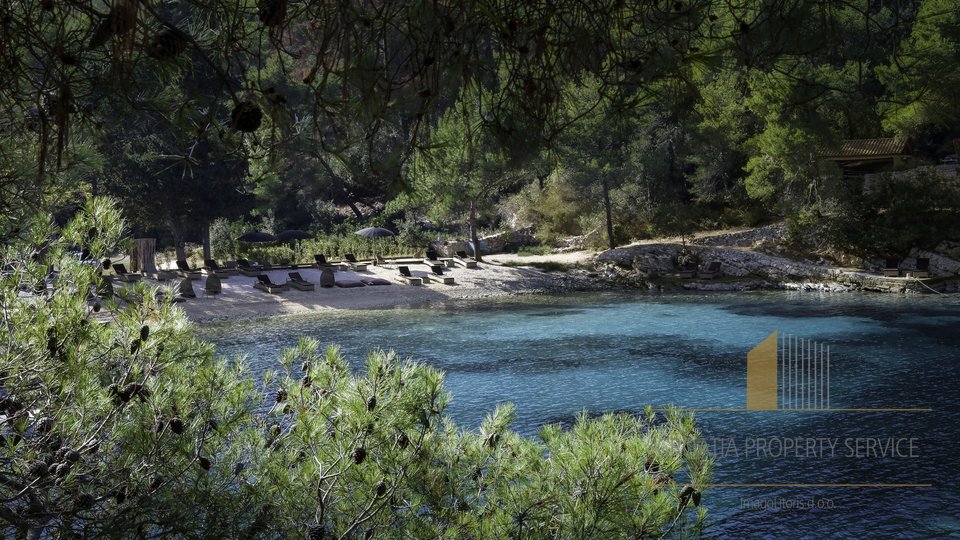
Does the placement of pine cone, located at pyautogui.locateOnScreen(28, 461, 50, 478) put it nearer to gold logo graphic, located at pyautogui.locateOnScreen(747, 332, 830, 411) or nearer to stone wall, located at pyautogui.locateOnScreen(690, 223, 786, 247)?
gold logo graphic, located at pyautogui.locateOnScreen(747, 332, 830, 411)

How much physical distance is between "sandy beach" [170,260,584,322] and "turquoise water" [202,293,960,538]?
4.71ft

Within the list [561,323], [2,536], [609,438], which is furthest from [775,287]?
[2,536]

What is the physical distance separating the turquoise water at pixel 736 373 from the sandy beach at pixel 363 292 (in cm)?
144

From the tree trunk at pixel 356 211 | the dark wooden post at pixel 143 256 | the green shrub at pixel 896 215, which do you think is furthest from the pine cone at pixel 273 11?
the tree trunk at pixel 356 211

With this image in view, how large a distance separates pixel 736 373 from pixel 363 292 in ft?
47.4

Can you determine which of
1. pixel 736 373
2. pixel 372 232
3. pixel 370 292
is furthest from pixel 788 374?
pixel 372 232

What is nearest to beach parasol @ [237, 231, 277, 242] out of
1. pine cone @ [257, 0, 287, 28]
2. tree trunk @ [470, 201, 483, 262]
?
tree trunk @ [470, 201, 483, 262]

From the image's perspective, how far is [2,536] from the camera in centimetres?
335

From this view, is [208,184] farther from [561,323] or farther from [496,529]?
[496,529]

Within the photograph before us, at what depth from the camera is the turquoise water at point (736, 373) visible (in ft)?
30.4

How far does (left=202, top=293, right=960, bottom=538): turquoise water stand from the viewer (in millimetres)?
9258

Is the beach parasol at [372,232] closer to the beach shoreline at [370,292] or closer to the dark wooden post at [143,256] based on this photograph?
the beach shoreline at [370,292]

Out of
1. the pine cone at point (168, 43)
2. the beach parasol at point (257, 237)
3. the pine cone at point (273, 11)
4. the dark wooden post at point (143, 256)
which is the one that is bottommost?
the dark wooden post at point (143, 256)

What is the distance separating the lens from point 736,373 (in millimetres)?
15797
